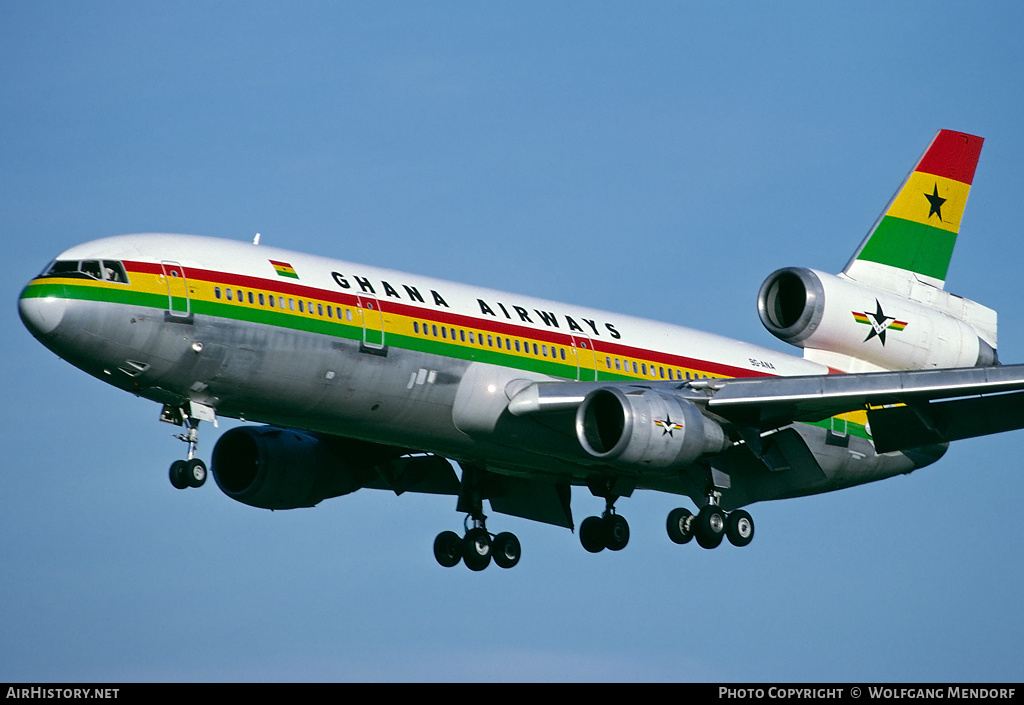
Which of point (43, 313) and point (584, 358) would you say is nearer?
point (43, 313)

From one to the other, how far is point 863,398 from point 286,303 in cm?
1314

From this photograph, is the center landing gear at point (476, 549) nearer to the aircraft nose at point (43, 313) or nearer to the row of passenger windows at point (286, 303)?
the row of passenger windows at point (286, 303)

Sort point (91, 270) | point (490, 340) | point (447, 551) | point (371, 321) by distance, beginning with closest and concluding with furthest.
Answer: point (91, 270) → point (371, 321) → point (490, 340) → point (447, 551)

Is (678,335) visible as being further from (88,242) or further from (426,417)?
(88,242)

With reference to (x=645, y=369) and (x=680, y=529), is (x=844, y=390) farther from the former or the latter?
(x=680, y=529)

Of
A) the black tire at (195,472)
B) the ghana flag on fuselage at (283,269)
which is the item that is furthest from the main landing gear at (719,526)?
the black tire at (195,472)

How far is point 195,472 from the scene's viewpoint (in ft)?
108

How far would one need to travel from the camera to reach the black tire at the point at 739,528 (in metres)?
39.2

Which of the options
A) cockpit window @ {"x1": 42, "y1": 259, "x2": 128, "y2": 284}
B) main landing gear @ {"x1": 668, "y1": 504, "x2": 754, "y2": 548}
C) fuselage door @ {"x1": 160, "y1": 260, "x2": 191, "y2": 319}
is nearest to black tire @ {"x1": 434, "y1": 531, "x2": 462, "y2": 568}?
main landing gear @ {"x1": 668, "y1": 504, "x2": 754, "y2": 548}

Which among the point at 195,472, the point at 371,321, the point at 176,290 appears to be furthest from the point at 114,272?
the point at 371,321

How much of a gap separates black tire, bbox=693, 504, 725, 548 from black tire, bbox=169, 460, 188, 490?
1284 cm

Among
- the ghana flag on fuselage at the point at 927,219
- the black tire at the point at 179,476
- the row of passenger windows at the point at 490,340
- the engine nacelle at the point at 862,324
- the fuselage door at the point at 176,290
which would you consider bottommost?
the black tire at the point at 179,476

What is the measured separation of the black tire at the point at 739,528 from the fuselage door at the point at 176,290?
1426 cm
